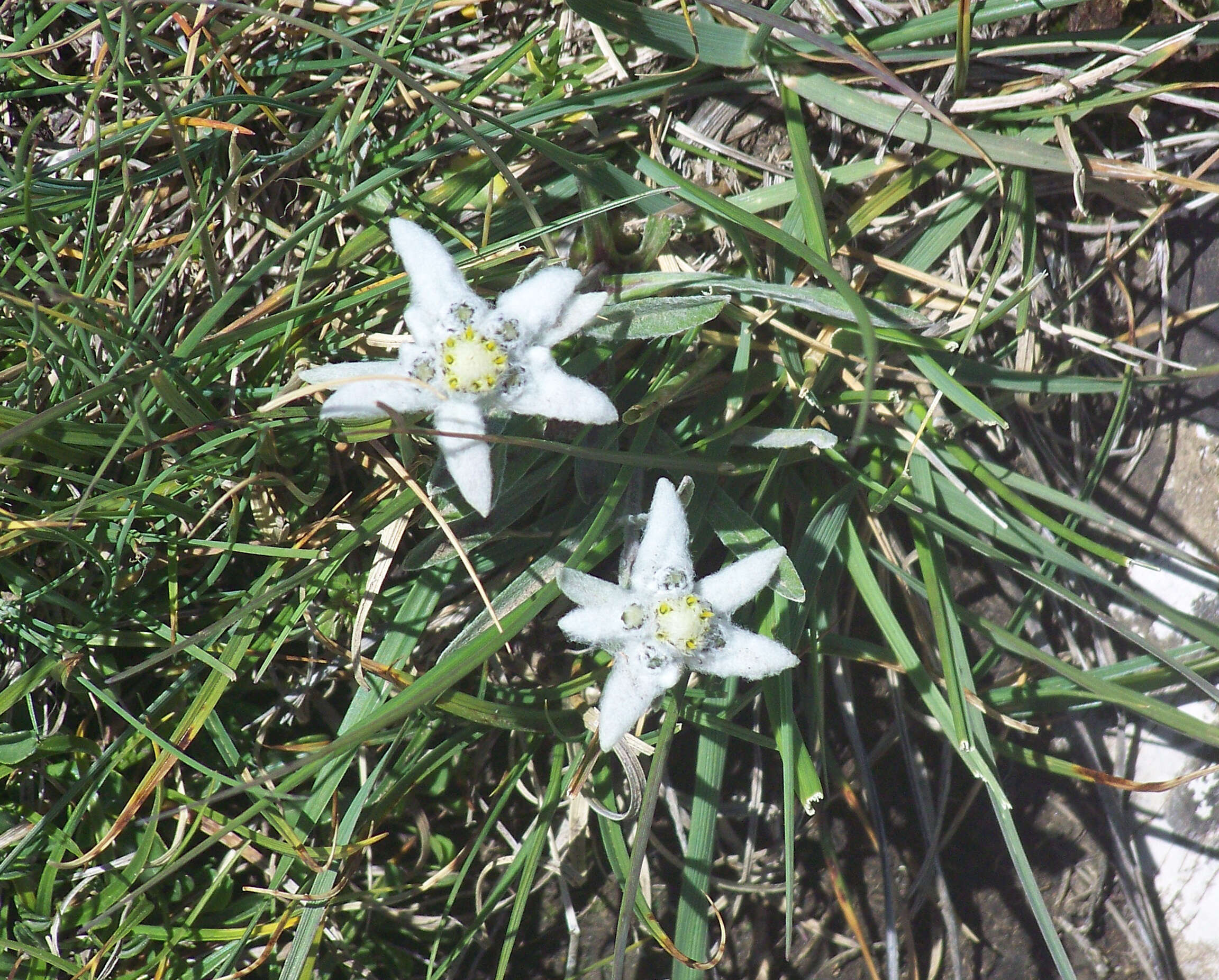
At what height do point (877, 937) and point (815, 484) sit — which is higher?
point (815, 484)

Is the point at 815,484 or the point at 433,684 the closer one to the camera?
the point at 433,684

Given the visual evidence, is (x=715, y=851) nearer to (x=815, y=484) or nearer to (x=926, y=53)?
(x=815, y=484)

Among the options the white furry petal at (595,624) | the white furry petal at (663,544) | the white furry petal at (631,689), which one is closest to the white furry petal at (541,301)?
the white furry petal at (663,544)

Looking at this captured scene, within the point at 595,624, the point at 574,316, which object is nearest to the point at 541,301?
the point at 574,316

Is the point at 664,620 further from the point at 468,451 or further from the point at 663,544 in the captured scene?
the point at 468,451

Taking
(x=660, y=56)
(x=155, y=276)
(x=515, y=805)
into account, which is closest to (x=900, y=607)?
(x=515, y=805)

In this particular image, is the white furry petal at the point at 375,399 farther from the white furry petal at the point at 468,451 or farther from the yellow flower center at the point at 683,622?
the yellow flower center at the point at 683,622
